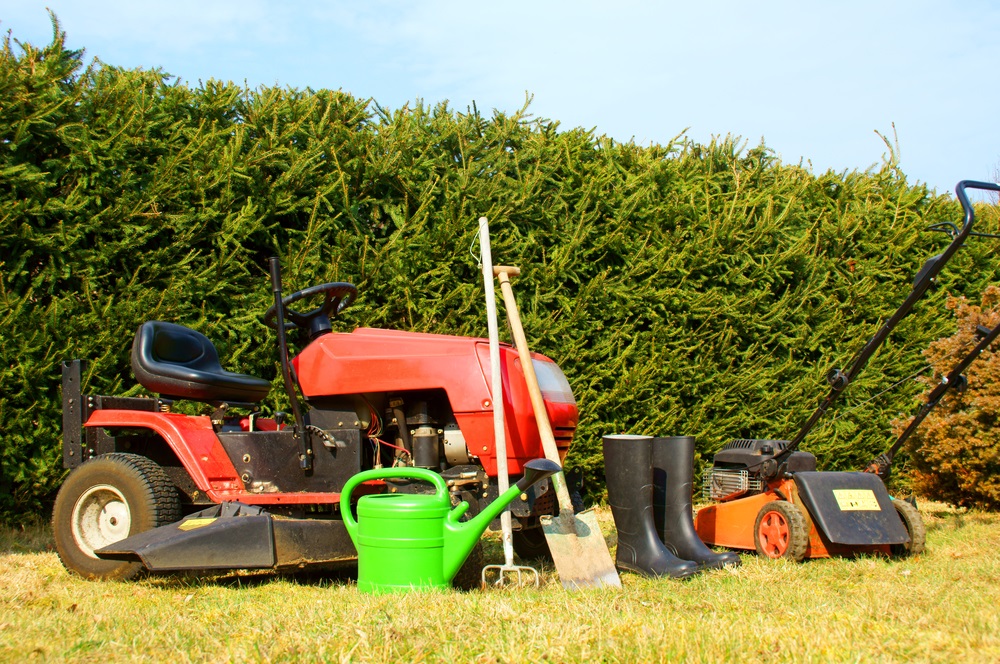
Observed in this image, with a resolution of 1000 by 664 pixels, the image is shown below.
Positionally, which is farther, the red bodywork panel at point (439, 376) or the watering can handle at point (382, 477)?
the red bodywork panel at point (439, 376)

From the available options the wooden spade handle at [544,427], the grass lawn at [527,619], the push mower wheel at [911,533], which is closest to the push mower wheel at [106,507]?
the grass lawn at [527,619]

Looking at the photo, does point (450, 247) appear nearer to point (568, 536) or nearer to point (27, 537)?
point (568, 536)

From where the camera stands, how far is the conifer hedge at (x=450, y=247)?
5.36 metres

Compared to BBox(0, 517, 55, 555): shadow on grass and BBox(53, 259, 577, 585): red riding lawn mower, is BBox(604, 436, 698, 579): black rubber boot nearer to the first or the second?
BBox(53, 259, 577, 585): red riding lawn mower

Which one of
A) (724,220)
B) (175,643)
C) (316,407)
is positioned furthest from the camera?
(724,220)

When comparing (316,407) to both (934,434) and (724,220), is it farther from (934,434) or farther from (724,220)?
(934,434)

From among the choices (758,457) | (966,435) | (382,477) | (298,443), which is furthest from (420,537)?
(966,435)

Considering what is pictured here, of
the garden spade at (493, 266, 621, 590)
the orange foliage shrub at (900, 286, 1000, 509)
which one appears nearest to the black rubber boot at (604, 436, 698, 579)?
the garden spade at (493, 266, 621, 590)

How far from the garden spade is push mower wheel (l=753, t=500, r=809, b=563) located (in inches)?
41.5

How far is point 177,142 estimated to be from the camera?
5.81 meters

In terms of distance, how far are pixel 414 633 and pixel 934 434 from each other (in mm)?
5294

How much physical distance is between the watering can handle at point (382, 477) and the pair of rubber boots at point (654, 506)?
3.35 feet

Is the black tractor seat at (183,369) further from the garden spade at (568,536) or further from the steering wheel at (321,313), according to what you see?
the garden spade at (568,536)

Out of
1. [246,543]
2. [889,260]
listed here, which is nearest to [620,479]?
[246,543]
